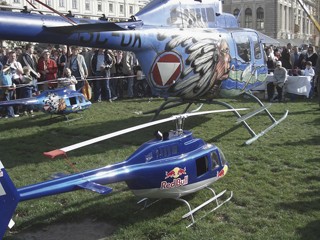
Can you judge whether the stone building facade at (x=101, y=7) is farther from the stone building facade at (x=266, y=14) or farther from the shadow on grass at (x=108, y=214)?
the shadow on grass at (x=108, y=214)

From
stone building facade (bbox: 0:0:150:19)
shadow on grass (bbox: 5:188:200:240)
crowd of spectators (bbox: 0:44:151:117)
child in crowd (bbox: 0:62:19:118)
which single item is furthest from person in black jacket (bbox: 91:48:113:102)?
stone building facade (bbox: 0:0:150:19)

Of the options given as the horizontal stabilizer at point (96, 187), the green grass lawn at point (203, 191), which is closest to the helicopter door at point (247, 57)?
the green grass lawn at point (203, 191)

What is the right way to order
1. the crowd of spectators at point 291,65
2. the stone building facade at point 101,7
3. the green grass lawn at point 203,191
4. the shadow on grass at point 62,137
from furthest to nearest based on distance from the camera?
1. the stone building facade at point 101,7
2. the crowd of spectators at point 291,65
3. the shadow on grass at point 62,137
4. the green grass lawn at point 203,191

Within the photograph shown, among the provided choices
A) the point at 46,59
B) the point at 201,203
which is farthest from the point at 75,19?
the point at 46,59

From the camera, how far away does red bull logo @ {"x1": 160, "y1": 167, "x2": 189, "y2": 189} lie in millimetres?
4988

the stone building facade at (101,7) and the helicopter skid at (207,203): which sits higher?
the stone building facade at (101,7)

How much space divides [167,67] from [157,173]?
3697 millimetres

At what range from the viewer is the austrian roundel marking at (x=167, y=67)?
26.9 ft

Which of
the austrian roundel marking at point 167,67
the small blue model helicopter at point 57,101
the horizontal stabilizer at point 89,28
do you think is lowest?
the small blue model helicopter at point 57,101

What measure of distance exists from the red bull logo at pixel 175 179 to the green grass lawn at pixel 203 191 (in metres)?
0.50

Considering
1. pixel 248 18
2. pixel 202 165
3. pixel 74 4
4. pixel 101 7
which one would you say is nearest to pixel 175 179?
pixel 202 165

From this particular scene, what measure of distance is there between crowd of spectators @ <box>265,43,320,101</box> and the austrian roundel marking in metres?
8.20

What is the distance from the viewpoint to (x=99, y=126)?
1089cm

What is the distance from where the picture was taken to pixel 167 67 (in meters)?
8.20
